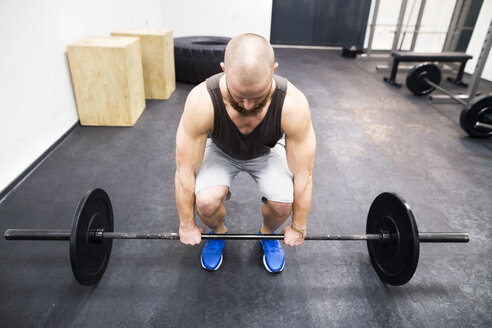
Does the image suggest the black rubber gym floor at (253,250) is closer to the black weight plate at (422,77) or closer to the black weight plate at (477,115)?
the black weight plate at (477,115)

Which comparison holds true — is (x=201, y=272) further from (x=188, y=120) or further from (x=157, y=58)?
(x=157, y=58)

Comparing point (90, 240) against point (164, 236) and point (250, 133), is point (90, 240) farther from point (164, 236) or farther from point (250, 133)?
point (250, 133)

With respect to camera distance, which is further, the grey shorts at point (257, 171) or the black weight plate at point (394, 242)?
the grey shorts at point (257, 171)

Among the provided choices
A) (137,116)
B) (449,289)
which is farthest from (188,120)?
(137,116)

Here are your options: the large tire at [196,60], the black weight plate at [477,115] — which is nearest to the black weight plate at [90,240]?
the large tire at [196,60]

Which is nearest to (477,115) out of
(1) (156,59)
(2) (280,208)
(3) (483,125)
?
(3) (483,125)

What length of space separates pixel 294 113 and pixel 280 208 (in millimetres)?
385

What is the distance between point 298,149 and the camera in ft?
3.75

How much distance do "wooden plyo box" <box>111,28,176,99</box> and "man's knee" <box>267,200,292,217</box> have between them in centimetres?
233

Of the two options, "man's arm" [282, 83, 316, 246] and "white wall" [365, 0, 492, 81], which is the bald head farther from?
"white wall" [365, 0, 492, 81]

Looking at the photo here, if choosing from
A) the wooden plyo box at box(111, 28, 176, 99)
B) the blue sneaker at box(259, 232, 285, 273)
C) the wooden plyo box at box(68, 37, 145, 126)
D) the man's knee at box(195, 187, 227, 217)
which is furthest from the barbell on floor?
the wooden plyo box at box(111, 28, 176, 99)

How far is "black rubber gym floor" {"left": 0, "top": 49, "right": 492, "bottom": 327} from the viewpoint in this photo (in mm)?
1219

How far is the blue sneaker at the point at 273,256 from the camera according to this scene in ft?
4.55

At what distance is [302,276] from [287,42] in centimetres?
539
